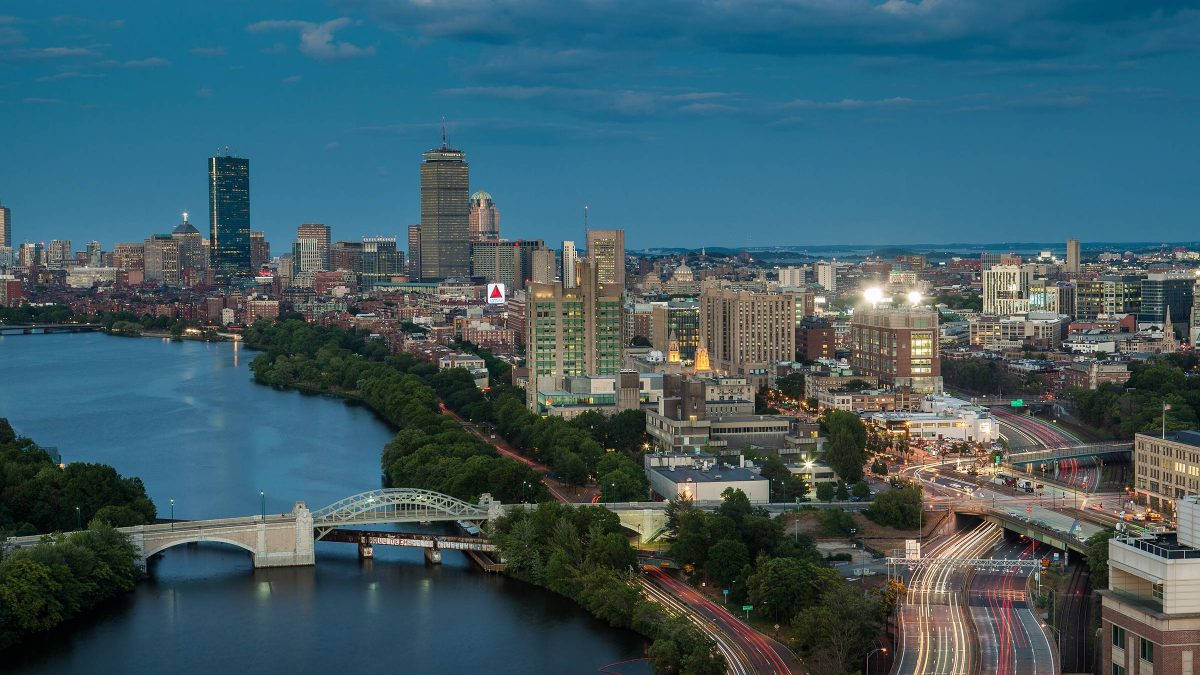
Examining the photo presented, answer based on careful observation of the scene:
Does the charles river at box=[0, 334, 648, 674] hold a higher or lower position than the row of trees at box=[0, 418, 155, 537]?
lower

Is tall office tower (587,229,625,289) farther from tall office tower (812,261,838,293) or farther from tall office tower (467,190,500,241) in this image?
tall office tower (467,190,500,241)

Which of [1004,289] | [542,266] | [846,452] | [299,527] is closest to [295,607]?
[299,527]

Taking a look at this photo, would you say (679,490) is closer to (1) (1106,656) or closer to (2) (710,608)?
(2) (710,608)

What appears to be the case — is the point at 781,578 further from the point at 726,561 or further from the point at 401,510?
the point at 401,510

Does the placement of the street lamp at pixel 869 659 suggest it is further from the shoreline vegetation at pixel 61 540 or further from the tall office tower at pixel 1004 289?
the tall office tower at pixel 1004 289

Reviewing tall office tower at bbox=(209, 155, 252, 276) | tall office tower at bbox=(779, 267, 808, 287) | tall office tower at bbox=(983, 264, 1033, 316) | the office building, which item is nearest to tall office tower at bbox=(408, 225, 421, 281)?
tall office tower at bbox=(209, 155, 252, 276)

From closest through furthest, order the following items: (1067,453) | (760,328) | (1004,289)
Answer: (1067,453), (760,328), (1004,289)

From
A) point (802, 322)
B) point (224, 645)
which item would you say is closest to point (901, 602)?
point (224, 645)
